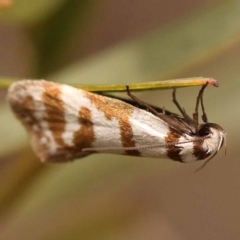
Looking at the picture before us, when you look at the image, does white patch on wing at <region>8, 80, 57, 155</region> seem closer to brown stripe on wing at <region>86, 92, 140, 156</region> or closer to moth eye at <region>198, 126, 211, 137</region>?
brown stripe on wing at <region>86, 92, 140, 156</region>

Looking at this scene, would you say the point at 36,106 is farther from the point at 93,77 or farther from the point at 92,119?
the point at 93,77

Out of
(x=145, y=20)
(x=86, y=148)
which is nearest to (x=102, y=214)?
(x=86, y=148)

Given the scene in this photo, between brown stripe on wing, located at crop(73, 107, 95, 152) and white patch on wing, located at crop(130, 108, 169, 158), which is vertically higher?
brown stripe on wing, located at crop(73, 107, 95, 152)

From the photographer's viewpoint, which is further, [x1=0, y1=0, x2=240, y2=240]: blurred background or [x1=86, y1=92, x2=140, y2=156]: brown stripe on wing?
[x1=0, y1=0, x2=240, y2=240]: blurred background

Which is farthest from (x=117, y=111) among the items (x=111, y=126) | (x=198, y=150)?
(x=198, y=150)

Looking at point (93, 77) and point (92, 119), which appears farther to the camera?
point (93, 77)

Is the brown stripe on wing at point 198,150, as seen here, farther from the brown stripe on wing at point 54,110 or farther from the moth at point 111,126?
the brown stripe on wing at point 54,110

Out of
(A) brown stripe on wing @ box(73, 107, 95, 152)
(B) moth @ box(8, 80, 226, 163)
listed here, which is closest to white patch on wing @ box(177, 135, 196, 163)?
(B) moth @ box(8, 80, 226, 163)

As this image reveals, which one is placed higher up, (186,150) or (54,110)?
(54,110)
